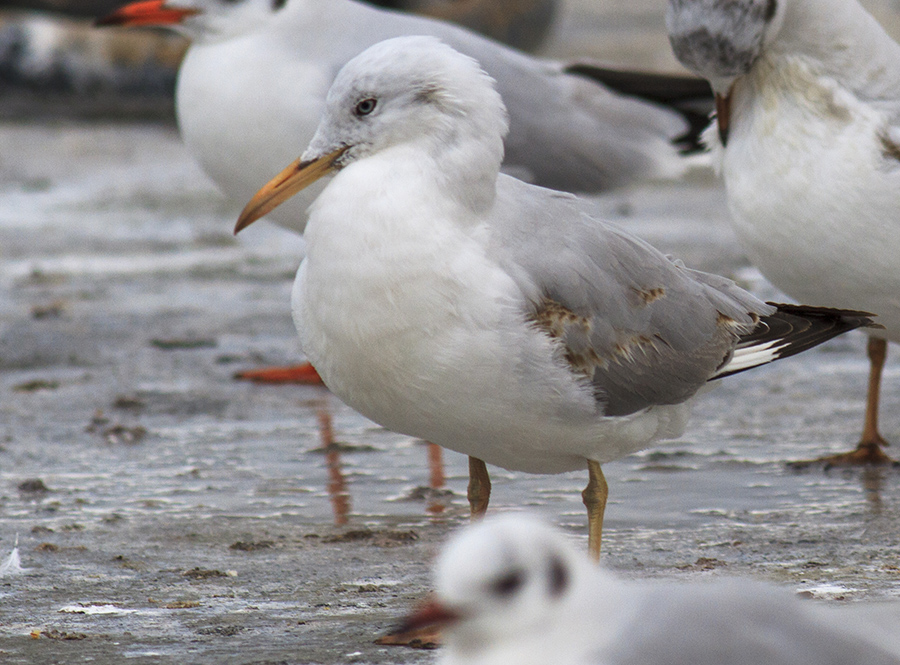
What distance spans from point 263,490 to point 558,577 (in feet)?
8.58

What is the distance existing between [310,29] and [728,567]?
10.7 ft

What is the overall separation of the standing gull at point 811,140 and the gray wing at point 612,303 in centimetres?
73

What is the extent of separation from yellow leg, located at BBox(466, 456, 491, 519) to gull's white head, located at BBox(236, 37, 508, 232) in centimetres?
77

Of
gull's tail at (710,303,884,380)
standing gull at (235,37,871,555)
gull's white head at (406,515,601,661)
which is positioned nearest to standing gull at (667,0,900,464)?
gull's tail at (710,303,884,380)

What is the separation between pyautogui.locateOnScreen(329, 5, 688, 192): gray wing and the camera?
6.32m

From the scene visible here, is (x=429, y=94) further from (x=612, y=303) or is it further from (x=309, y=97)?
(x=309, y=97)

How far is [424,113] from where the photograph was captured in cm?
361

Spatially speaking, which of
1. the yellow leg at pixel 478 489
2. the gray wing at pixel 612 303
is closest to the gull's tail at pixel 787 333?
the gray wing at pixel 612 303

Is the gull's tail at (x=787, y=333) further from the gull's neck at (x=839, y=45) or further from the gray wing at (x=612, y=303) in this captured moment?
the gull's neck at (x=839, y=45)

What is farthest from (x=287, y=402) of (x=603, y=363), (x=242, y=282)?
(x=603, y=363)

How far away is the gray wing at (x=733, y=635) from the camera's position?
7.64 ft

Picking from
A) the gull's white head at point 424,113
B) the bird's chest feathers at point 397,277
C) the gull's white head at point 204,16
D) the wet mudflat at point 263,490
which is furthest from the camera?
the gull's white head at point 204,16

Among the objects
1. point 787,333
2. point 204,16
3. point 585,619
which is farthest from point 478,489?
point 204,16

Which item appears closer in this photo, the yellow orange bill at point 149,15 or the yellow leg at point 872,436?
the yellow leg at point 872,436
